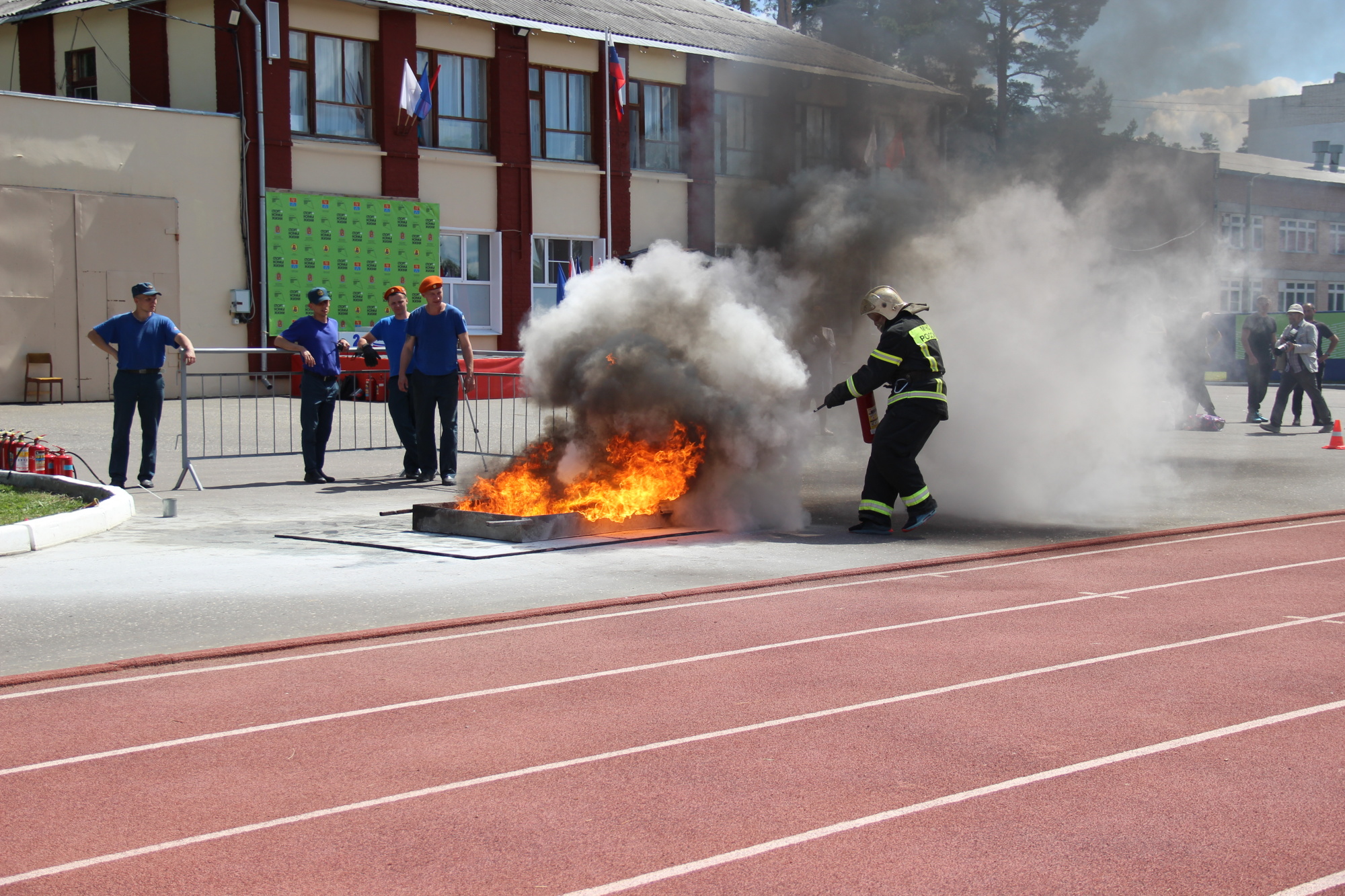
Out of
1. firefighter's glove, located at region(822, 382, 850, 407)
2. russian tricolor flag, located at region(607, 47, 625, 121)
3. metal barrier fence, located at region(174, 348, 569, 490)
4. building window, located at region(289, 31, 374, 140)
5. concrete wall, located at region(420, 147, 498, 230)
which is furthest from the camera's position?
russian tricolor flag, located at region(607, 47, 625, 121)

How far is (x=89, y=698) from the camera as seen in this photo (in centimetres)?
538

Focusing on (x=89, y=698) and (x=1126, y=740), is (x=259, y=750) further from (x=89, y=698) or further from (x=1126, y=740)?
(x=1126, y=740)

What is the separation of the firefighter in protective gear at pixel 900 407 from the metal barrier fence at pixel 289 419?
5.22m

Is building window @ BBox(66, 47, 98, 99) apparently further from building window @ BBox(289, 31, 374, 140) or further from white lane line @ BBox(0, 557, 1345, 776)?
white lane line @ BBox(0, 557, 1345, 776)

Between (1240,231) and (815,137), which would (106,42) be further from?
(1240,231)

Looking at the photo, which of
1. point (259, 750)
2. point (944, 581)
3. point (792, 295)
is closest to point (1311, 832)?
point (259, 750)

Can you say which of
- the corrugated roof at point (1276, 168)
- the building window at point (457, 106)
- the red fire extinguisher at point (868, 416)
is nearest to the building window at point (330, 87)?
the building window at point (457, 106)

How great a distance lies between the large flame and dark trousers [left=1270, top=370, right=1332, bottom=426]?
13.3m

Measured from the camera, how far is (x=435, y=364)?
12414 millimetres

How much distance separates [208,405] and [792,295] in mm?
8992

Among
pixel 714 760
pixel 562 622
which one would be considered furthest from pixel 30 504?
pixel 714 760

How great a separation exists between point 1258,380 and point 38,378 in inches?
750

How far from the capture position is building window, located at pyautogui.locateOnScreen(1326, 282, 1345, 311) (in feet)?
186

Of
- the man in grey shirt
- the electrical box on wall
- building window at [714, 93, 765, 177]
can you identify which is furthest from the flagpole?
building window at [714, 93, 765, 177]
